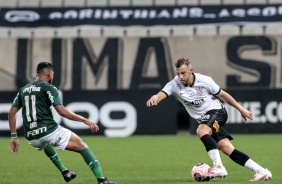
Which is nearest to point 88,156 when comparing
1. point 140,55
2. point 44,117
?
point 44,117

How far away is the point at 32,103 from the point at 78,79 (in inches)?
634

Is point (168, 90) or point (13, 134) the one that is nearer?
point (13, 134)

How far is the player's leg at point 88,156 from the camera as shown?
37.0 ft

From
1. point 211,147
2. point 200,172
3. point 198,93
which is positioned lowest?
point 200,172

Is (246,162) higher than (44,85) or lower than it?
lower

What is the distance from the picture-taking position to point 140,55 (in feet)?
91.0

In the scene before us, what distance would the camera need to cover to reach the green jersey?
1143cm

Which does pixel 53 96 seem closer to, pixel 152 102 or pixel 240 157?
pixel 152 102

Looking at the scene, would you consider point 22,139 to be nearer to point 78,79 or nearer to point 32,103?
point 78,79

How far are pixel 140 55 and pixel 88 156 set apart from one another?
54.3ft

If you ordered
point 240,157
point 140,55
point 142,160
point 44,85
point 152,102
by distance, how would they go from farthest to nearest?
point 140,55
point 142,160
point 240,157
point 152,102
point 44,85

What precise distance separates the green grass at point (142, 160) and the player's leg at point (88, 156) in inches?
43.1

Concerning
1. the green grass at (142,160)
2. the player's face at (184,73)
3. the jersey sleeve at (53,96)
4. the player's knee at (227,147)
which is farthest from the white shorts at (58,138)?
the player's knee at (227,147)

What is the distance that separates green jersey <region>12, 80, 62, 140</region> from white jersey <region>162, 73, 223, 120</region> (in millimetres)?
1872
